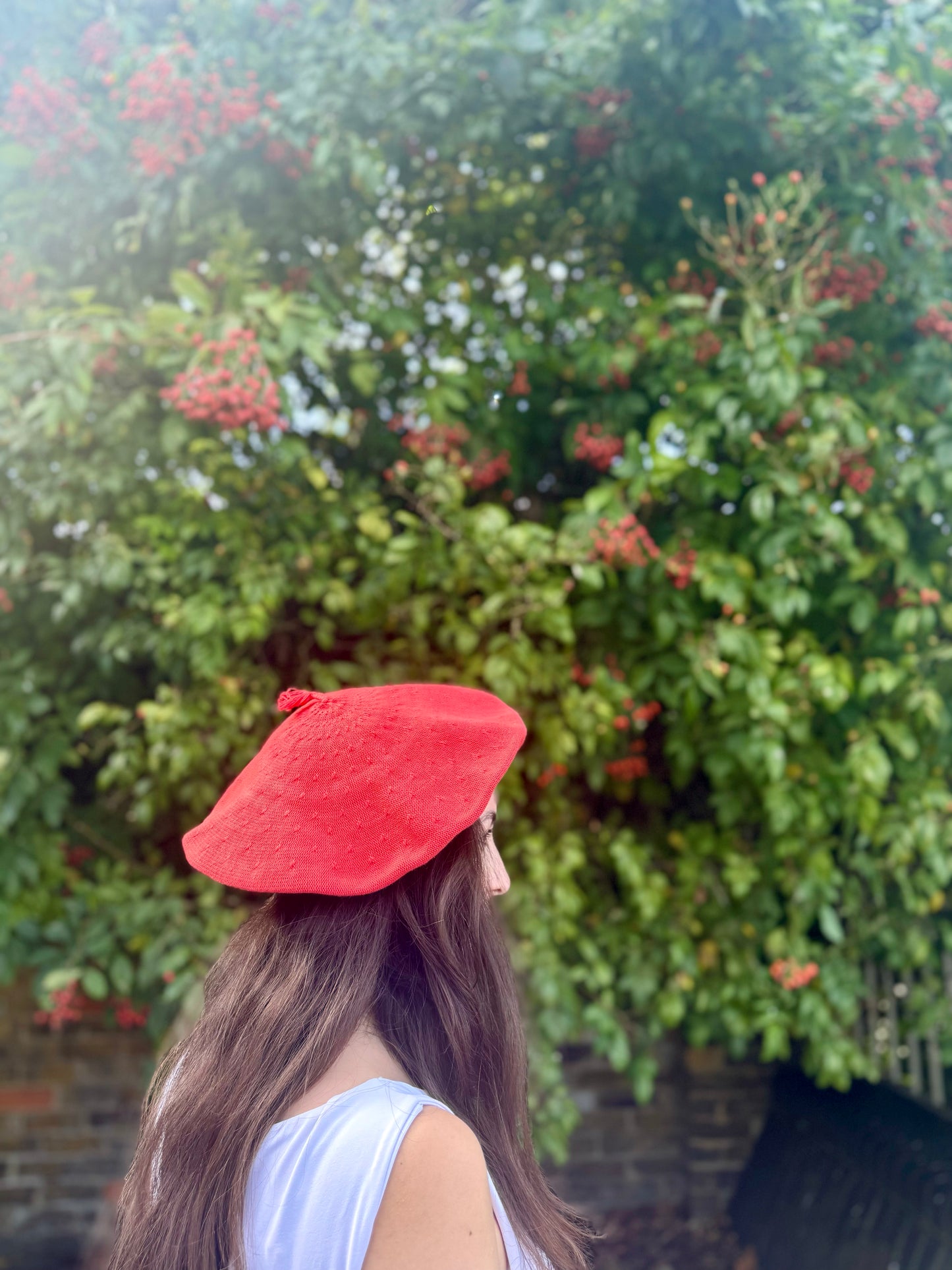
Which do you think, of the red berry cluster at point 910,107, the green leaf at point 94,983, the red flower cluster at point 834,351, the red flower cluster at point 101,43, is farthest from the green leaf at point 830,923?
the red flower cluster at point 101,43

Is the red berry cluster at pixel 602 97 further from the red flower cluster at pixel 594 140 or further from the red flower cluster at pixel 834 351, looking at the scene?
the red flower cluster at pixel 834 351

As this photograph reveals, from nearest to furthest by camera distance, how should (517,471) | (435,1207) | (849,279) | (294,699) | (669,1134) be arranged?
(435,1207) < (294,699) < (849,279) < (517,471) < (669,1134)

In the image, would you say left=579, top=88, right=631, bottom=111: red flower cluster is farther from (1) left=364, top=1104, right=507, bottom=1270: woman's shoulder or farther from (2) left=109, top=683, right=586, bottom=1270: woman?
(1) left=364, top=1104, right=507, bottom=1270: woman's shoulder

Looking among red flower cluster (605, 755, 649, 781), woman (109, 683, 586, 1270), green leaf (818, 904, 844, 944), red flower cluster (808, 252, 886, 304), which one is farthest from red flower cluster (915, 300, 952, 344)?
woman (109, 683, 586, 1270)

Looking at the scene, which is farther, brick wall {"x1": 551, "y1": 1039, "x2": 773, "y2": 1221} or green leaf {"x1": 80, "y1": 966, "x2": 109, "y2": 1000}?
brick wall {"x1": 551, "y1": 1039, "x2": 773, "y2": 1221}

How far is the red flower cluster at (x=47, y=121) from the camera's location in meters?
2.34

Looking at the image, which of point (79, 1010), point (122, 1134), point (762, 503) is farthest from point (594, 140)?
point (122, 1134)

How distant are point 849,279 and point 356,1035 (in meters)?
2.19

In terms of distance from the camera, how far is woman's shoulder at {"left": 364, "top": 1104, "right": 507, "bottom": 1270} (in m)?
0.82

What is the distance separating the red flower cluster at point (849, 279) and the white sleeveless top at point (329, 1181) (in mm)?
2156

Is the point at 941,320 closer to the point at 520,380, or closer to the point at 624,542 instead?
the point at 624,542

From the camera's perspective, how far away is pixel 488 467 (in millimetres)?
2582

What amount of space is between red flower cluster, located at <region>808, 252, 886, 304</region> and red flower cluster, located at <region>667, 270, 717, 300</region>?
0.85 ft

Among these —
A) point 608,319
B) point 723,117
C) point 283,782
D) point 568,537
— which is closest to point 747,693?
point 568,537
